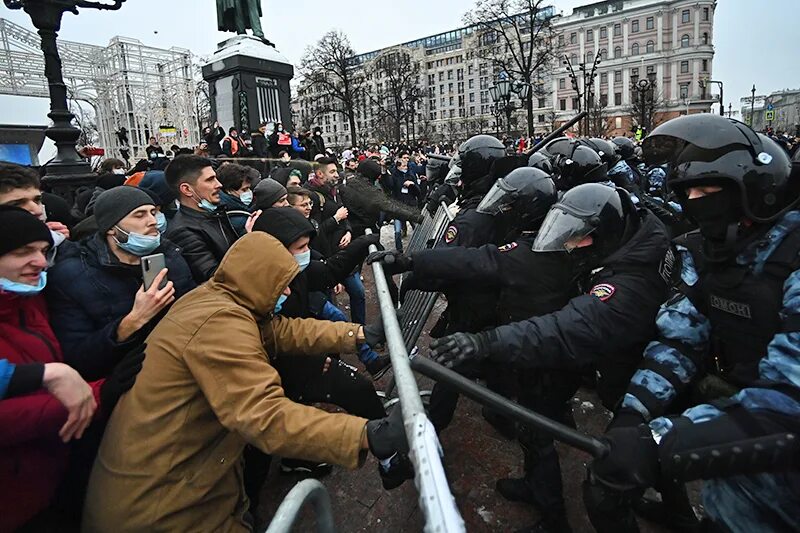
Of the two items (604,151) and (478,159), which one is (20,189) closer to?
(478,159)

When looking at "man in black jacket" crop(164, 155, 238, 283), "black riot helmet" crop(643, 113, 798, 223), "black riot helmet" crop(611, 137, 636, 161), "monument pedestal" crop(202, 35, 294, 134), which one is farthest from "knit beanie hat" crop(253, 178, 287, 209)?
"monument pedestal" crop(202, 35, 294, 134)

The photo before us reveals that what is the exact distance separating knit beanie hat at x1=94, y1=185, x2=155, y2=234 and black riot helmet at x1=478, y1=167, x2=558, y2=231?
2273 mm

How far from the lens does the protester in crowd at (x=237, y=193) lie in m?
3.80

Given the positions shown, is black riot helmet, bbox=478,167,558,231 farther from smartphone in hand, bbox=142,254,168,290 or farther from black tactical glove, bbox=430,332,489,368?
smartphone in hand, bbox=142,254,168,290

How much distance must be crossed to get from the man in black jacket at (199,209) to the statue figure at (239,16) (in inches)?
560

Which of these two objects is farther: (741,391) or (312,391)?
(312,391)

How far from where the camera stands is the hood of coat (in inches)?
73.0

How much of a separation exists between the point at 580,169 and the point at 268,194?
3.18 m

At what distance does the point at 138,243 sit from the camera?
2416 millimetres

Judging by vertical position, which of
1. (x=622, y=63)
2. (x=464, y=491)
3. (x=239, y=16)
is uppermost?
(x=622, y=63)

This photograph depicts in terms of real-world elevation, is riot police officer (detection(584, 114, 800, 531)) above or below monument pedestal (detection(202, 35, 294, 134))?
below

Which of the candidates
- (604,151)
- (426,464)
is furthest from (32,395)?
(604,151)

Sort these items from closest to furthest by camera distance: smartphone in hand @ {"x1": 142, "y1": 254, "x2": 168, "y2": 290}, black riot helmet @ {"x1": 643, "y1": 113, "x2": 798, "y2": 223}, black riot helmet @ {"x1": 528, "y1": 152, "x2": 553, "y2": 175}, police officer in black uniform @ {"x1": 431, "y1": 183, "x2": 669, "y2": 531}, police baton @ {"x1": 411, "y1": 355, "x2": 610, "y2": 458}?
police baton @ {"x1": 411, "y1": 355, "x2": 610, "y2": 458}
black riot helmet @ {"x1": 643, "y1": 113, "x2": 798, "y2": 223}
police officer in black uniform @ {"x1": 431, "y1": 183, "x2": 669, "y2": 531}
smartphone in hand @ {"x1": 142, "y1": 254, "x2": 168, "y2": 290}
black riot helmet @ {"x1": 528, "y1": 152, "x2": 553, "y2": 175}

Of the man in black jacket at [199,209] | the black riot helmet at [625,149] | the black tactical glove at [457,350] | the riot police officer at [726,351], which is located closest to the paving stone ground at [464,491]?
the riot police officer at [726,351]
